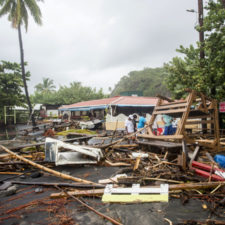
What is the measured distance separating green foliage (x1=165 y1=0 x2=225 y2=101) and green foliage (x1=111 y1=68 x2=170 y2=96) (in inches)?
1230

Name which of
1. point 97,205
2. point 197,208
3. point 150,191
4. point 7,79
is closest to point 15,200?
point 97,205

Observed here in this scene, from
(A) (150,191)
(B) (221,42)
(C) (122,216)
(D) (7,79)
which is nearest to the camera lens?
(C) (122,216)

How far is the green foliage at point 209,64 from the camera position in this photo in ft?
27.7

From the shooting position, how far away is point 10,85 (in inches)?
878

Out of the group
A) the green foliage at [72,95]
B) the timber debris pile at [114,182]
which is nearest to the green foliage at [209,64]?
the timber debris pile at [114,182]

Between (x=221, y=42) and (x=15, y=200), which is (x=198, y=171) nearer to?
(x=15, y=200)

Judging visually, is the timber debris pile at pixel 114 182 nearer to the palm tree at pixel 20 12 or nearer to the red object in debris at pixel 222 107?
the red object in debris at pixel 222 107

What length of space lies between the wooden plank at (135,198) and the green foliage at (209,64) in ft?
17.9

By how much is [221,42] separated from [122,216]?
910 centimetres

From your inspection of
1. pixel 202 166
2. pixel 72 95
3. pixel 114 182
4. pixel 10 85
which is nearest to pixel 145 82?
pixel 72 95

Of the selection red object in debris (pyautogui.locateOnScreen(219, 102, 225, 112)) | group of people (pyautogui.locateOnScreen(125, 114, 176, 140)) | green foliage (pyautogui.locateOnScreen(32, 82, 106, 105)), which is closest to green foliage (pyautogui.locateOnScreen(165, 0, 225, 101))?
red object in debris (pyautogui.locateOnScreen(219, 102, 225, 112))

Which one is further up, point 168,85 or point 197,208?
point 168,85

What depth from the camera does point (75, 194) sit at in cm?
348

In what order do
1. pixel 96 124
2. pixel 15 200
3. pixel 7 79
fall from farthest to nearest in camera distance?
pixel 7 79
pixel 96 124
pixel 15 200
